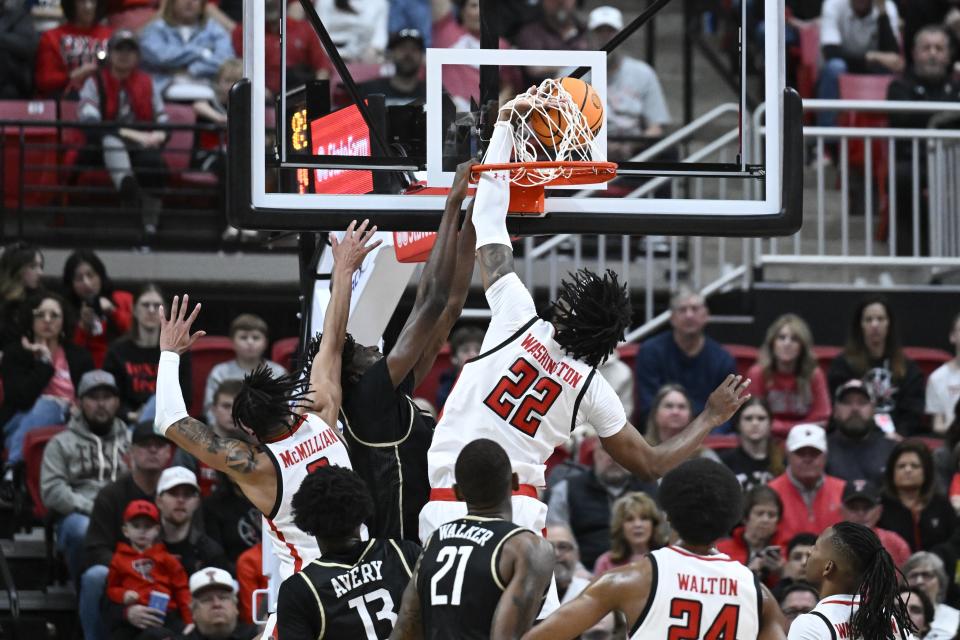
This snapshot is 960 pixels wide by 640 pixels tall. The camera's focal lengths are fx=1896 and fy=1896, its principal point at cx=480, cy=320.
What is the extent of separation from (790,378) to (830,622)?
20.3 ft

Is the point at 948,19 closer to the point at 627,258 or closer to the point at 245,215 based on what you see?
the point at 627,258

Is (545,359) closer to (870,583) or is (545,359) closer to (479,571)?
(479,571)

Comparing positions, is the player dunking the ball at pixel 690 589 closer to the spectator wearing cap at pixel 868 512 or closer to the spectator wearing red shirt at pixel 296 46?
the spectator wearing cap at pixel 868 512

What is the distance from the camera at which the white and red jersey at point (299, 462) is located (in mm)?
7242

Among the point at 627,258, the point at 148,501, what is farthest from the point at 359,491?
the point at 627,258

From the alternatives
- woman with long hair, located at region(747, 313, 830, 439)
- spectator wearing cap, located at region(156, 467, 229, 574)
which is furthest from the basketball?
woman with long hair, located at region(747, 313, 830, 439)

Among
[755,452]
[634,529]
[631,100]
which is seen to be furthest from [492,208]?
[631,100]

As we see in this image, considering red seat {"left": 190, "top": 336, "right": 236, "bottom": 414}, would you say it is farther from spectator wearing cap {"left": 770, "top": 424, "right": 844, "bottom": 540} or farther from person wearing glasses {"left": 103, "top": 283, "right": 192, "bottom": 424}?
spectator wearing cap {"left": 770, "top": 424, "right": 844, "bottom": 540}

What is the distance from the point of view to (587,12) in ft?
55.5

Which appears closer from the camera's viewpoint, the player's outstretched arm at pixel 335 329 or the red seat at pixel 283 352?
the player's outstretched arm at pixel 335 329

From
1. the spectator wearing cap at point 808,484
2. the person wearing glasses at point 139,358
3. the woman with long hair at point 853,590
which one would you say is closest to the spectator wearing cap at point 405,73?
the person wearing glasses at point 139,358

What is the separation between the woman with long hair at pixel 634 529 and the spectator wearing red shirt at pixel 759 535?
0.40 meters

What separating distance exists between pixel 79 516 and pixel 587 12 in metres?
7.65

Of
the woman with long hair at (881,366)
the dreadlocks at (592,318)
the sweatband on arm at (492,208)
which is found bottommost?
the woman with long hair at (881,366)
